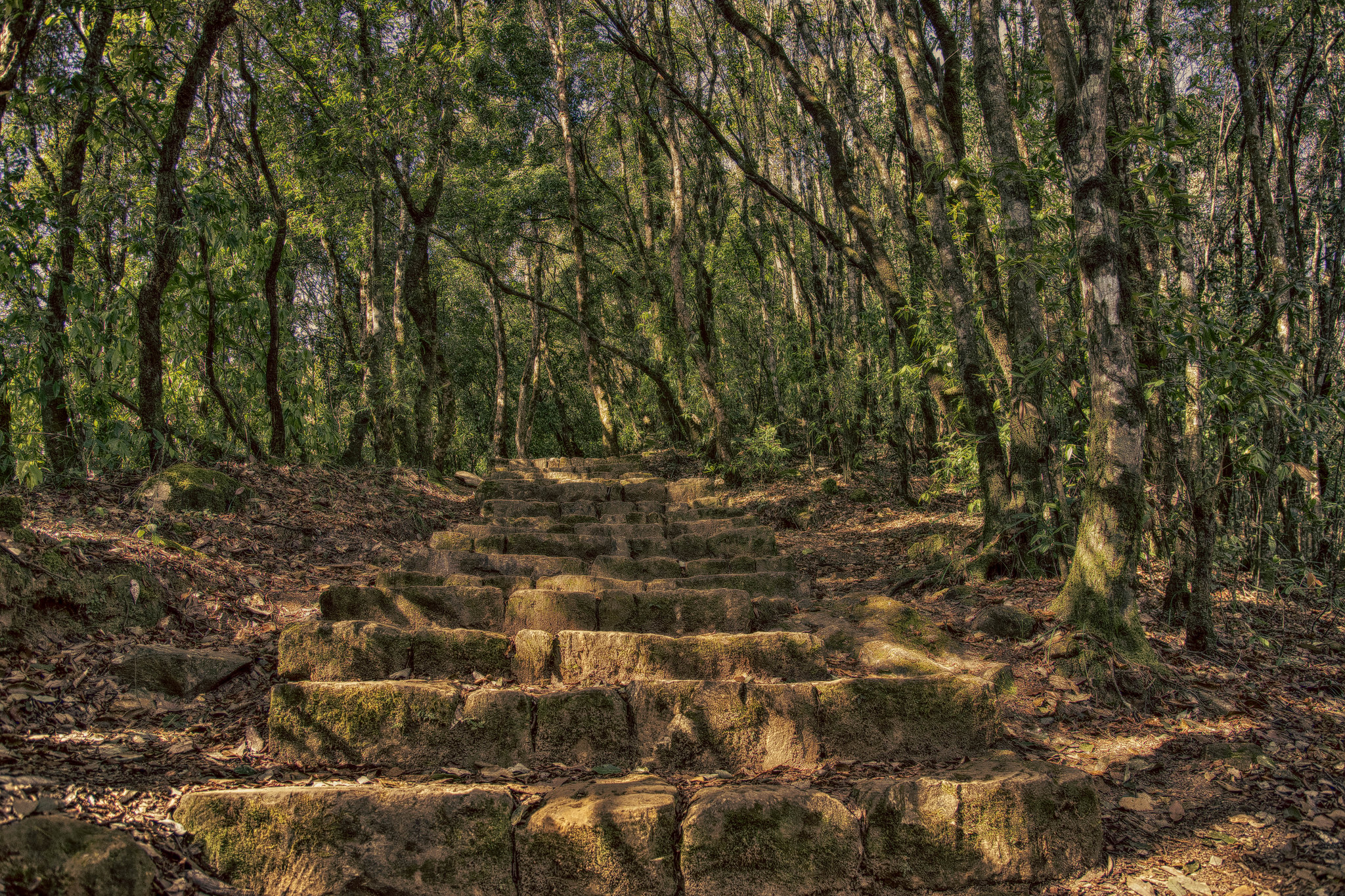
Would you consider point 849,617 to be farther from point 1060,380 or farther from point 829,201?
point 829,201

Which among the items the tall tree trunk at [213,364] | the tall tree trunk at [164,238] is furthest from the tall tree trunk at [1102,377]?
the tall tree trunk at [213,364]

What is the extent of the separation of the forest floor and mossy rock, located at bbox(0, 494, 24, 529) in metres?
0.17

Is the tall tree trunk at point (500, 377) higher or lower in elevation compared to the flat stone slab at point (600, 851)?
higher

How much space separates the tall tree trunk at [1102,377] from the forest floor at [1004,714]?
350mm

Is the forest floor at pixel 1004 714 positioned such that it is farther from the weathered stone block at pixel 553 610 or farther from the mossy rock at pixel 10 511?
the weathered stone block at pixel 553 610

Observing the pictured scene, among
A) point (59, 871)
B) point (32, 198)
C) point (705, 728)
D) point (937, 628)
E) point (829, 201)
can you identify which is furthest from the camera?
point (829, 201)

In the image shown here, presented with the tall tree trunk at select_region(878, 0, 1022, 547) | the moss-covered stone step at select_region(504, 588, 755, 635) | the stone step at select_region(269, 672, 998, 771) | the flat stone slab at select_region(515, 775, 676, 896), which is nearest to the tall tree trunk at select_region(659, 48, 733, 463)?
the tall tree trunk at select_region(878, 0, 1022, 547)

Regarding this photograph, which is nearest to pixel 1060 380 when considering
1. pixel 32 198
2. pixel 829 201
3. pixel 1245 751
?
pixel 1245 751

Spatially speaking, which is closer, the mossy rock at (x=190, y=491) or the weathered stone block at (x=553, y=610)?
the weathered stone block at (x=553, y=610)

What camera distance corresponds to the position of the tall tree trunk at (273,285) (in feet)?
23.2

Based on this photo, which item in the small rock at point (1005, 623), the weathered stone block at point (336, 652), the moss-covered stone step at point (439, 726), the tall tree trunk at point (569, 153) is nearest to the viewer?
the moss-covered stone step at point (439, 726)

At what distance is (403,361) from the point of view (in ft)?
30.7

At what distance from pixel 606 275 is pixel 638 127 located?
4.35 m

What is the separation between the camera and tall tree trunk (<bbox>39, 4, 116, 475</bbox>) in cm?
464
